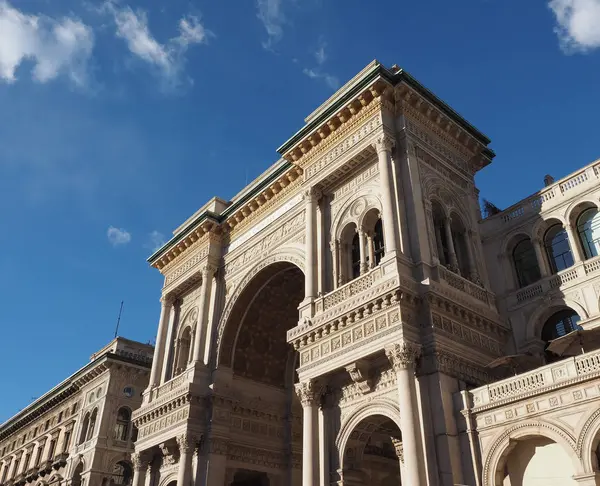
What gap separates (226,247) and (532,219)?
51.7 feet

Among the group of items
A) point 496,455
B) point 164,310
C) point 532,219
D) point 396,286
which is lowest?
point 496,455

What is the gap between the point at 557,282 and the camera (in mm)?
19469

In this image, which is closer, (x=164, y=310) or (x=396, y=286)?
(x=396, y=286)

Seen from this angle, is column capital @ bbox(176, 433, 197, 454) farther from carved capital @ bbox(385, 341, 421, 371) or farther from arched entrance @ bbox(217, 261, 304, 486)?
carved capital @ bbox(385, 341, 421, 371)

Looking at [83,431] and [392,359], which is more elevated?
[83,431]

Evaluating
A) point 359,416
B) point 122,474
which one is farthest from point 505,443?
point 122,474

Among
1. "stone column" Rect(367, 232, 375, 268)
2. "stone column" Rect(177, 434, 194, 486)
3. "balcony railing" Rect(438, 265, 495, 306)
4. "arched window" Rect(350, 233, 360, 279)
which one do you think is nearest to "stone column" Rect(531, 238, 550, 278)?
"balcony railing" Rect(438, 265, 495, 306)

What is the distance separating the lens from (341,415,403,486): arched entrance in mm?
18438

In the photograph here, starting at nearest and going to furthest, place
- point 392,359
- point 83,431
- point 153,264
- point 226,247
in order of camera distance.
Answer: point 392,359, point 226,247, point 153,264, point 83,431

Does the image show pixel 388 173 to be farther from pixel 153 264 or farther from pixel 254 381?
pixel 153 264

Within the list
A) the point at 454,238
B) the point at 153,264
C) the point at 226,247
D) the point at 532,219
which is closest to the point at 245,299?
the point at 226,247

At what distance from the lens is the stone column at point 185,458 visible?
24984 millimetres

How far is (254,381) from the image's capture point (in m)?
28.9

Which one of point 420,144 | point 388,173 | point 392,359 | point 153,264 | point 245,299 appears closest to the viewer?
point 392,359
